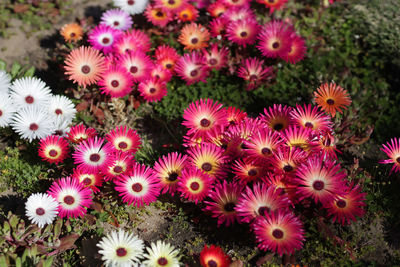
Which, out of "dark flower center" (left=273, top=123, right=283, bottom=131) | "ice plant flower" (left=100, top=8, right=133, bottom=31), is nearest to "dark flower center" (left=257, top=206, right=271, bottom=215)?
"dark flower center" (left=273, top=123, right=283, bottom=131)

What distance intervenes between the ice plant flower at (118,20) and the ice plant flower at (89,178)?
210 centimetres

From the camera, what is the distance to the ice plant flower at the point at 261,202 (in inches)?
130

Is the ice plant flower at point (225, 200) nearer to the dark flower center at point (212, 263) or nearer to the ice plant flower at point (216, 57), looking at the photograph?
the dark flower center at point (212, 263)

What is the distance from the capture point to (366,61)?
16.9ft

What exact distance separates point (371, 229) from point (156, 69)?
2.73 m

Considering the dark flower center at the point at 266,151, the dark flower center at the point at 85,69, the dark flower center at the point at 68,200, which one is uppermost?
the dark flower center at the point at 85,69

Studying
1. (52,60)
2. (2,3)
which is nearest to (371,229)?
(52,60)

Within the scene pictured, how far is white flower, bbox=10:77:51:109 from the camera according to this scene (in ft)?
14.1

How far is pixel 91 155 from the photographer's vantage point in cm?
380

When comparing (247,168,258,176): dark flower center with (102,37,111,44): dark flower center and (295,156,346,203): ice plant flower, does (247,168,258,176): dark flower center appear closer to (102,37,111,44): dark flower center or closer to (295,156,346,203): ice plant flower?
(295,156,346,203): ice plant flower

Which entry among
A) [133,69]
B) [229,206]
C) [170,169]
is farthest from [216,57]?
[229,206]

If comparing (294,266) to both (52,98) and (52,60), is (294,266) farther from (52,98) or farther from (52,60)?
(52,60)

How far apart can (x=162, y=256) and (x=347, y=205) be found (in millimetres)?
1547

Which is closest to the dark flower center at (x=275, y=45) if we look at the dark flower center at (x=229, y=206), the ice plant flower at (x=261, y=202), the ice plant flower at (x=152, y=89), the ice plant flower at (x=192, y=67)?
the ice plant flower at (x=192, y=67)
